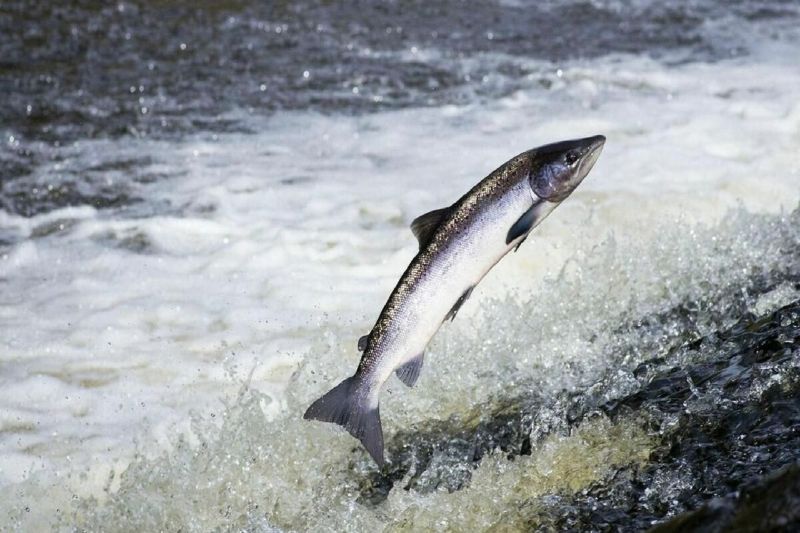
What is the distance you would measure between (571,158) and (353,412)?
0.94 m

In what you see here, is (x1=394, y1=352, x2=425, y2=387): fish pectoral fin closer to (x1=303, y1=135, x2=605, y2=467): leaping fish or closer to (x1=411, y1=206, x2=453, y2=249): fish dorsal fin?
(x1=303, y1=135, x2=605, y2=467): leaping fish

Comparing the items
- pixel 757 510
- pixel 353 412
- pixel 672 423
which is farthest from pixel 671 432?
pixel 757 510

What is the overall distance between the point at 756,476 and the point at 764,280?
68.6 inches

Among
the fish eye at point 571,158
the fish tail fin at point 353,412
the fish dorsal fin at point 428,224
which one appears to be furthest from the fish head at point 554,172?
the fish tail fin at point 353,412

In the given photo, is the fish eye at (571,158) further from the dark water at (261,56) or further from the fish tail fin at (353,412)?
the dark water at (261,56)

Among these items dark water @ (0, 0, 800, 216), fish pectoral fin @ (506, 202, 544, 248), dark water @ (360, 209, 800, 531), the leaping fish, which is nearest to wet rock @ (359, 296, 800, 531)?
dark water @ (360, 209, 800, 531)

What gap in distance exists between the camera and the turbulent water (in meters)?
3.51

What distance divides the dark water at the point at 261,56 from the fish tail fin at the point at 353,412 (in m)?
4.24

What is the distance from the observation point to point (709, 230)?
532 cm

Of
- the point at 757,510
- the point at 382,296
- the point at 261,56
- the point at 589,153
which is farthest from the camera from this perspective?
the point at 261,56

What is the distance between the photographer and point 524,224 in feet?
9.09

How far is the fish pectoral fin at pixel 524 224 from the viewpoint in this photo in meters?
2.76

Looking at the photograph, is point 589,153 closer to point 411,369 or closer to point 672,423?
point 411,369

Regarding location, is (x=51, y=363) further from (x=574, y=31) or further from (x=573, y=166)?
(x=574, y=31)
